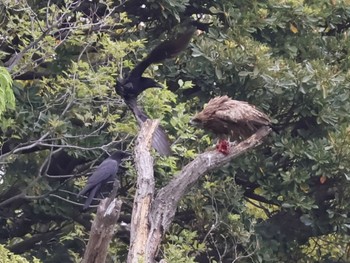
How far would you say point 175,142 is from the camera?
26.5 ft

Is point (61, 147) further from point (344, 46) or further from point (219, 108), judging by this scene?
point (344, 46)

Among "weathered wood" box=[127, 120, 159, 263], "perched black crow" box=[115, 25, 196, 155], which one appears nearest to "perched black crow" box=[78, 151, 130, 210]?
"perched black crow" box=[115, 25, 196, 155]

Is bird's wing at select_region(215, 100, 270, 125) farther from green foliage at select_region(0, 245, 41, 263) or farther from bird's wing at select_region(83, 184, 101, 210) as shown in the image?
bird's wing at select_region(83, 184, 101, 210)

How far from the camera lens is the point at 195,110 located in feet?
30.1

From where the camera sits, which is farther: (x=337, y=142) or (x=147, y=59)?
(x=337, y=142)

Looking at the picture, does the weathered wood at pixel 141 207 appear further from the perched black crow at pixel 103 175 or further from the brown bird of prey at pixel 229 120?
the perched black crow at pixel 103 175

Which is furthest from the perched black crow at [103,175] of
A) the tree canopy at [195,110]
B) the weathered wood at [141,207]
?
the weathered wood at [141,207]

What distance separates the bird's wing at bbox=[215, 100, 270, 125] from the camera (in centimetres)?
629

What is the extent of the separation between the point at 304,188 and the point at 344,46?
1.50 meters

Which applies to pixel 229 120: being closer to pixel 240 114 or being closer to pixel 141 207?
pixel 240 114

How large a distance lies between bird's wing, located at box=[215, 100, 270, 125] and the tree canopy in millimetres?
1583

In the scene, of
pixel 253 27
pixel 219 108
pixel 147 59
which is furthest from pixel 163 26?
pixel 219 108

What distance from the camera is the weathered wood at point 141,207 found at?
18.9ft

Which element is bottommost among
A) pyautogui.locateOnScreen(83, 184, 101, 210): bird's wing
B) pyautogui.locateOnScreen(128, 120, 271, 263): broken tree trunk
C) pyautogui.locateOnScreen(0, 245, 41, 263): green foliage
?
pyautogui.locateOnScreen(83, 184, 101, 210): bird's wing
